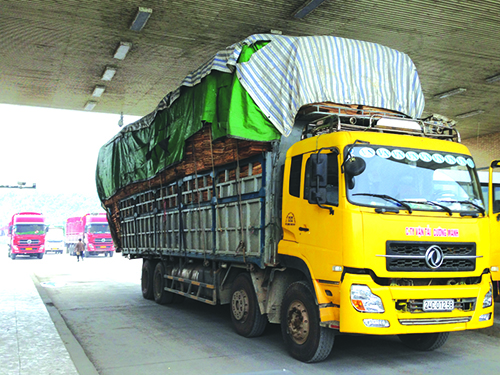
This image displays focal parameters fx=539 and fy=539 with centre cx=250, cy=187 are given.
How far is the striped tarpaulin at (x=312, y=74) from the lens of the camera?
291 inches

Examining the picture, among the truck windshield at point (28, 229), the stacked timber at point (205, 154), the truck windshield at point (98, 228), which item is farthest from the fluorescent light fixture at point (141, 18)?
the truck windshield at point (98, 228)

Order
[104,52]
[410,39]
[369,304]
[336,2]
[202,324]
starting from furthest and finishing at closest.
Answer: [104,52] → [410,39] → [336,2] → [202,324] → [369,304]

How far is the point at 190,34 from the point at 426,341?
9.18m

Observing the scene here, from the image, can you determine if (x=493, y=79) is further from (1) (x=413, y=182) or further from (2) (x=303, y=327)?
(2) (x=303, y=327)

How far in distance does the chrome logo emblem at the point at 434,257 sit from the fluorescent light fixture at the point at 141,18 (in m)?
8.34

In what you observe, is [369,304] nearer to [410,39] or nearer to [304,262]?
[304,262]

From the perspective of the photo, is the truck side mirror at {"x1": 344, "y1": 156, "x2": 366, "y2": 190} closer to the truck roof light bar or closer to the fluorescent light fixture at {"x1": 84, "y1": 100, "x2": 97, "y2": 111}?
the truck roof light bar

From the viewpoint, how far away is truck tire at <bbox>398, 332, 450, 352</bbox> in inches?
288

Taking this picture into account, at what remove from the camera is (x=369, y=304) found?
19.6ft

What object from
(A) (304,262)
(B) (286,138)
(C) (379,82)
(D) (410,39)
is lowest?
(A) (304,262)

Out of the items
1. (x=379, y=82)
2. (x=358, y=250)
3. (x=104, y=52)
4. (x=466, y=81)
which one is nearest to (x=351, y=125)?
(x=379, y=82)

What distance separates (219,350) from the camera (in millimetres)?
7418

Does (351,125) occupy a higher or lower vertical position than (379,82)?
lower

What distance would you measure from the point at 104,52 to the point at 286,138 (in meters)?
8.84
